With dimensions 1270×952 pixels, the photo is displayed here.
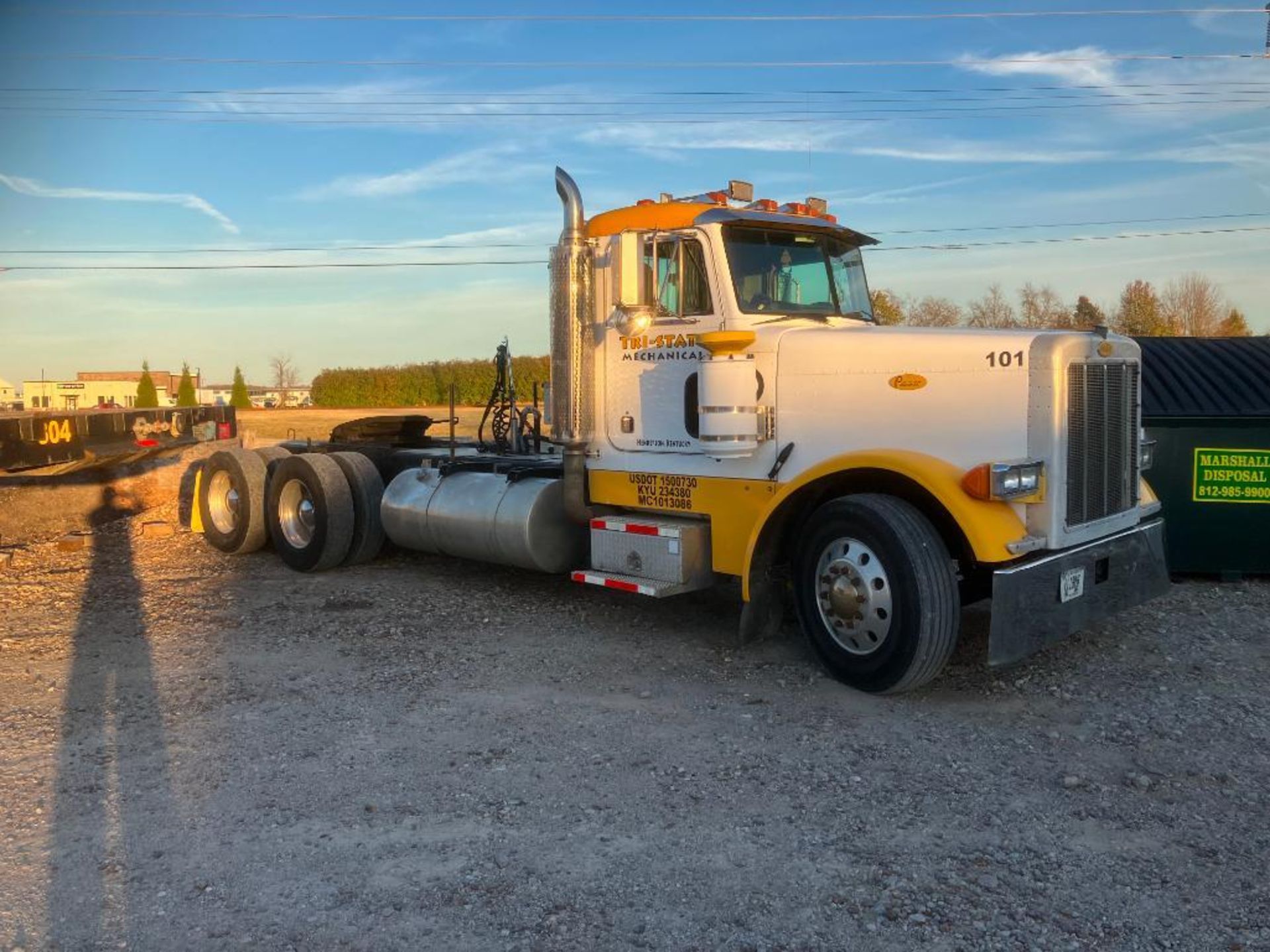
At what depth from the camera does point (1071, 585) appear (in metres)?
5.41

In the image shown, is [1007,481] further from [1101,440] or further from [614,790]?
[614,790]

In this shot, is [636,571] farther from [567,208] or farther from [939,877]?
[939,877]

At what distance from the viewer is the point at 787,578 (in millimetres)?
6406

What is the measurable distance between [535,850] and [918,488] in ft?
9.69

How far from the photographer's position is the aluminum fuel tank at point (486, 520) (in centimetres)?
765

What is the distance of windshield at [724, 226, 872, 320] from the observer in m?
6.52

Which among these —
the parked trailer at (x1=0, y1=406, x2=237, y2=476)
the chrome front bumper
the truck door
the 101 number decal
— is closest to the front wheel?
the chrome front bumper

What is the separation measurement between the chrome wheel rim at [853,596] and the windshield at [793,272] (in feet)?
5.62

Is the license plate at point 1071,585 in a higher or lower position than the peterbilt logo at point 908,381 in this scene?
lower

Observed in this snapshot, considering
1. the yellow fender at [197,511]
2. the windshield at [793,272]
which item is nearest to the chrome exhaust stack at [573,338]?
the windshield at [793,272]

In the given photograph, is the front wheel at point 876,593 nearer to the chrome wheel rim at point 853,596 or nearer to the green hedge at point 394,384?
the chrome wheel rim at point 853,596

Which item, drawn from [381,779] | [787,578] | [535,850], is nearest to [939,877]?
[535,850]

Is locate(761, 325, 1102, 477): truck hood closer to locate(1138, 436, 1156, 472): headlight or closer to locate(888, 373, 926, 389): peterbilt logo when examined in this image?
locate(888, 373, 926, 389): peterbilt logo

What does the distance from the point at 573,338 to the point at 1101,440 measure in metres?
3.43
